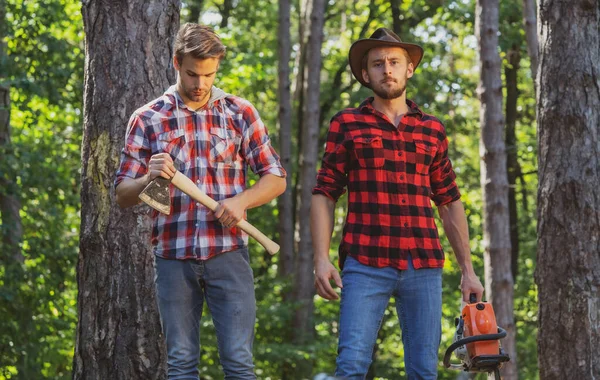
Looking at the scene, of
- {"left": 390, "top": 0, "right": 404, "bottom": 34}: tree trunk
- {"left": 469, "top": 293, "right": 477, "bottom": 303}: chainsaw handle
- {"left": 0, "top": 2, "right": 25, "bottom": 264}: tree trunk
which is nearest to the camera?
{"left": 469, "top": 293, "right": 477, "bottom": 303}: chainsaw handle

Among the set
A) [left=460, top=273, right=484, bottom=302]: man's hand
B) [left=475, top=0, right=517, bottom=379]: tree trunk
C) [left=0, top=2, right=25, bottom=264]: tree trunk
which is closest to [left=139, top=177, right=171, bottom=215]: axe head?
[left=460, top=273, right=484, bottom=302]: man's hand

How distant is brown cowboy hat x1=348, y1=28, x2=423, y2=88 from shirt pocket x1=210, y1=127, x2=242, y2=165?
0.77m

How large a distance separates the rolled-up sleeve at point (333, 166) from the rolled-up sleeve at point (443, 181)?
506 millimetres

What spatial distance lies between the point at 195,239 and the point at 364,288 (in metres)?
0.84

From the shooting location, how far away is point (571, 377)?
8070 mm

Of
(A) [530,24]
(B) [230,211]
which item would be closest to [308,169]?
(A) [530,24]

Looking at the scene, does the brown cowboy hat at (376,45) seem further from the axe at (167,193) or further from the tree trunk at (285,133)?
the tree trunk at (285,133)

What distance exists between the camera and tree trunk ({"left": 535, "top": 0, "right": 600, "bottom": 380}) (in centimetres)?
814

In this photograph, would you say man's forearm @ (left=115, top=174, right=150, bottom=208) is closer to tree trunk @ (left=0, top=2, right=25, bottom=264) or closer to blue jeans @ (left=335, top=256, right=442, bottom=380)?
blue jeans @ (left=335, top=256, right=442, bottom=380)

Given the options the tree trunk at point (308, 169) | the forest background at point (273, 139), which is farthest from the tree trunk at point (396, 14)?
the tree trunk at point (308, 169)

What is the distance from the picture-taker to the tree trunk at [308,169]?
733 inches

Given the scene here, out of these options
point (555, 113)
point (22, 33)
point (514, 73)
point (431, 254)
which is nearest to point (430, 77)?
point (514, 73)

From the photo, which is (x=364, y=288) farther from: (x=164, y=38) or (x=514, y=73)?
(x=514, y=73)

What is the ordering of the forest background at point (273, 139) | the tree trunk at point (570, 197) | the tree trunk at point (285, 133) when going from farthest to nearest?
1. the tree trunk at point (285, 133)
2. the forest background at point (273, 139)
3. the tree trunk at point (570, 197)
